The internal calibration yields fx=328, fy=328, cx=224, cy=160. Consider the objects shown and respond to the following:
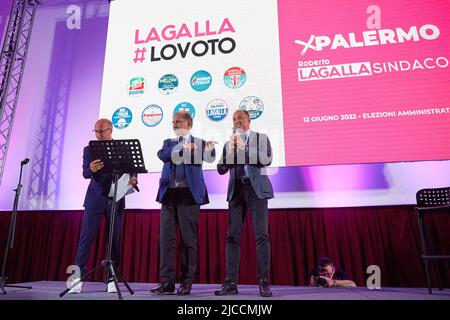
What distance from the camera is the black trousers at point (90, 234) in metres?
2.69

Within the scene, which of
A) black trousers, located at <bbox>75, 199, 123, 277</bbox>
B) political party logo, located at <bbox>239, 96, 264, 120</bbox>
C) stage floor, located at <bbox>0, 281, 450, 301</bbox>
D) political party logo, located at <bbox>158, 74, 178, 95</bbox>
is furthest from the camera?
political party logo, located at <bbox>158, 74, 178, 95</bbox>

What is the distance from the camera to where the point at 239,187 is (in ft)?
8.75

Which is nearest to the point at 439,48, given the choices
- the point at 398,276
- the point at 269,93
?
the point at 269,93

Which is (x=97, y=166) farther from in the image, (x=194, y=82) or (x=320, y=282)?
(x=320, y=282)

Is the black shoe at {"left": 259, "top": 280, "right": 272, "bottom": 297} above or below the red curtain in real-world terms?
below

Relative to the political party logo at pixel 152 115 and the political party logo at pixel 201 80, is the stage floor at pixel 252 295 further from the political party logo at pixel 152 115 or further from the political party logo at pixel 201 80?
the political party logo at pixel 201 80

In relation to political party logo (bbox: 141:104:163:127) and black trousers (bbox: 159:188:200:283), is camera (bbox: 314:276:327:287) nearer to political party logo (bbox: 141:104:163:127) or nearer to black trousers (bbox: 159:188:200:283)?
black trousers (bbox: 159:188:200:283)

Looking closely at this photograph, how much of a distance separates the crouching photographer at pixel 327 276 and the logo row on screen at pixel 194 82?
2.18 meters

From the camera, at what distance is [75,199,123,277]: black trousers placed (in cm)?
269

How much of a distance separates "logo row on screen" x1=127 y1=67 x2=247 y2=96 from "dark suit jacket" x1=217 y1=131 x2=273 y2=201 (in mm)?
1321

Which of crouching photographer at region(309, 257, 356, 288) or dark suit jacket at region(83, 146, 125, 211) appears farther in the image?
crouching photographer at region(309, 257, 356, 288)

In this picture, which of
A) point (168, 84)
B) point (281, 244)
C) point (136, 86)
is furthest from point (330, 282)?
point (136, 86)

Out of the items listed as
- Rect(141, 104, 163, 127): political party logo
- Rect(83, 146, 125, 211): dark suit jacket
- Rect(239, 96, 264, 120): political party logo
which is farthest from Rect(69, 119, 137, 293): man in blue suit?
Rect(239, 96, 264, 120): political party logo

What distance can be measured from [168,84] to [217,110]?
74 centimetres
